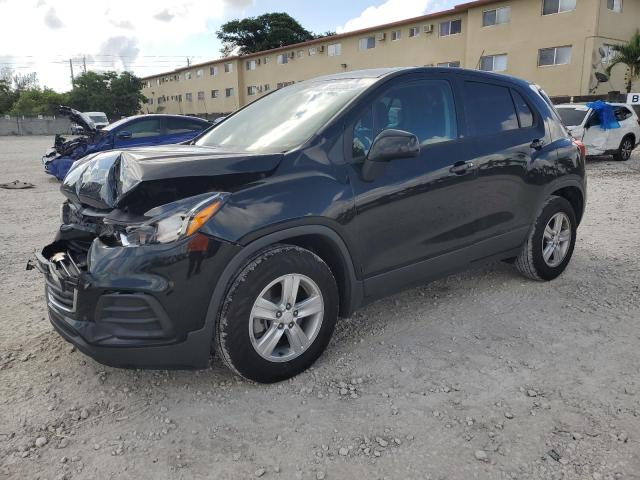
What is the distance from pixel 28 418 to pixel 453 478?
215 centimetres

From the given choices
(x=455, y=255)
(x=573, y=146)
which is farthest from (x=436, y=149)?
(x=573, y=146)

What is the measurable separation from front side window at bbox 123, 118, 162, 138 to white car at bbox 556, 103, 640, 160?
1011 cm

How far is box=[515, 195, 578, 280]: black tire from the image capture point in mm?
4230

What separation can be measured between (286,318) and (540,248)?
259 cm

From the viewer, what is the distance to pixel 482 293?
426cm

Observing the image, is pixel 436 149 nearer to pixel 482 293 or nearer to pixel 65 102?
pixel 482 293

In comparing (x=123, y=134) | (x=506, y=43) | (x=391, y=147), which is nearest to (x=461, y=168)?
(x=391, y=147)

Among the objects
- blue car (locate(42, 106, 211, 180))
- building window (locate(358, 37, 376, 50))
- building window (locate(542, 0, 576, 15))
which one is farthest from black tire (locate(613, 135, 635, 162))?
building window (locate(358, 37, 376, 50))

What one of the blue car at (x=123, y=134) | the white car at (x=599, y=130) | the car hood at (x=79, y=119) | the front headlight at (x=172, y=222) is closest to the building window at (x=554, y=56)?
the white car at (x=599, y=130)

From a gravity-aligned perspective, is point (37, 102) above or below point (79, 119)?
above

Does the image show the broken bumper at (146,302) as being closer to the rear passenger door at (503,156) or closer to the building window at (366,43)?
the rear passenger door at (503,156)

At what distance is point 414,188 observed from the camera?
323cm

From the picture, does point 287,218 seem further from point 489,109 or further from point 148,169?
point 489,109

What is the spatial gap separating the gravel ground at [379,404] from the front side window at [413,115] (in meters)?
1.35
